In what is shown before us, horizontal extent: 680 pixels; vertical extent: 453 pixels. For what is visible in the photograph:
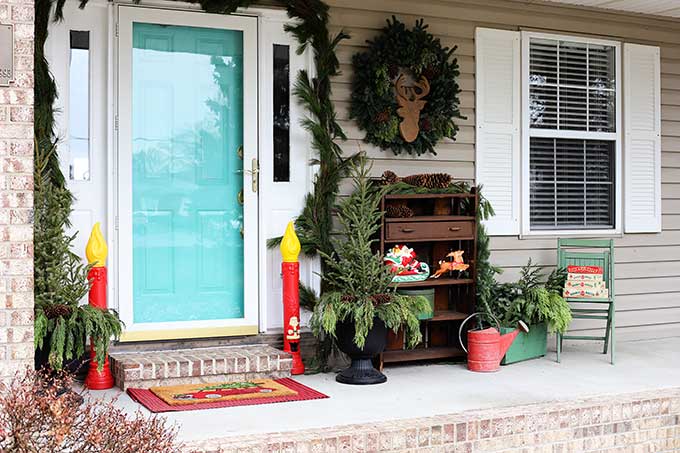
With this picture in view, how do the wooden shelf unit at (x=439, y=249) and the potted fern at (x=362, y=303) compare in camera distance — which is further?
the wooden shelf unit at (x=439, y=249)

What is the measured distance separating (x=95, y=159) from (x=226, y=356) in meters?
1.39

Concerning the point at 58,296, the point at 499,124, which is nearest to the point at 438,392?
the point at 58,296

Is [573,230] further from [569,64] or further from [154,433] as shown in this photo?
[154,433]

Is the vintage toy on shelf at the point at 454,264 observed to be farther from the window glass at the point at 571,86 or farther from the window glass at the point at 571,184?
the window glass at the point at 571,86

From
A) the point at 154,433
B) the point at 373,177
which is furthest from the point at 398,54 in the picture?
the point at 154,433

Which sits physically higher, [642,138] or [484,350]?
[642,138]

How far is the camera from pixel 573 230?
6.79 meters

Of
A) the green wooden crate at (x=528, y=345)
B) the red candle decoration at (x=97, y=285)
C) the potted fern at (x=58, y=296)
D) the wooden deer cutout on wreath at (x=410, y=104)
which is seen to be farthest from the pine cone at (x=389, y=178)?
the potted fern at (x=58, y=296)

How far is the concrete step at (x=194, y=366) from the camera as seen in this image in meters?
5.07

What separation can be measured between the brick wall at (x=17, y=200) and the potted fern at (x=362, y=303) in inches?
71.1

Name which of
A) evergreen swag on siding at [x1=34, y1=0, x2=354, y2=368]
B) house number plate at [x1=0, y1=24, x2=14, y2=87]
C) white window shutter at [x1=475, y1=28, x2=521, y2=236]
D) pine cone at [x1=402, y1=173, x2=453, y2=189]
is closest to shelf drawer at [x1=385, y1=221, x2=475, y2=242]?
pine cone at [x1=402, y1=173, x2=453, y2=189]

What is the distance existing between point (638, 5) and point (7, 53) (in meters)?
4.61

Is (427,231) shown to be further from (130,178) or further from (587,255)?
(130,178)

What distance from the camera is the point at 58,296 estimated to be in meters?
4.84
